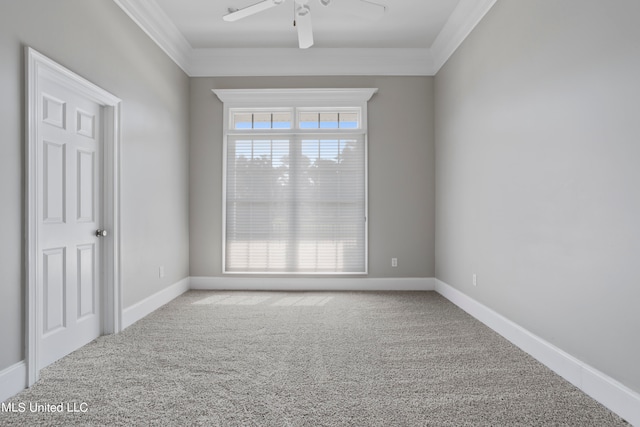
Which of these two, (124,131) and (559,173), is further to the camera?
(124,131)

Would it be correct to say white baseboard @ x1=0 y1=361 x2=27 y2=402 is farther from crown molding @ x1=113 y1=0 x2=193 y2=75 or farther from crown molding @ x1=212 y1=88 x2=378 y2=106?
crown molding @ x1=212 y1=88 x2=378 y2=106

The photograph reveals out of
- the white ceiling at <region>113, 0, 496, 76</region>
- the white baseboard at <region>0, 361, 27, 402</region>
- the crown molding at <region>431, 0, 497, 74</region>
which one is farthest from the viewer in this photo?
the white ceiling at <region>113, 0, 496, 76</region>

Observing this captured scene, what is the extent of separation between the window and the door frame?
1911mm

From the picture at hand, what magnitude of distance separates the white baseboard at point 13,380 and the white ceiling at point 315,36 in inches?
114

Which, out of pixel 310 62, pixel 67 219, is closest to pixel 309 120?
pixel 310 62

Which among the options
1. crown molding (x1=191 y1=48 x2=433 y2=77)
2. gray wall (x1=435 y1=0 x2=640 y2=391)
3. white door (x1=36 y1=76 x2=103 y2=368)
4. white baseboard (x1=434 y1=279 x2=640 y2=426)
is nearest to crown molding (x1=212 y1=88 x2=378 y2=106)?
crown molding (x1=191 y1=48 x2=433 y2=77)

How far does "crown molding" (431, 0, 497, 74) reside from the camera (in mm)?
3592

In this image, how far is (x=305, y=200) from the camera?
509cm

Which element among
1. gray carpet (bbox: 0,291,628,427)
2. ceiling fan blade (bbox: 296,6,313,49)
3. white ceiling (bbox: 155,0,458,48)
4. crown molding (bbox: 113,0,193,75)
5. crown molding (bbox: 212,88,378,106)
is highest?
Answer: white ceiling (bbox: 155,0,458,48)

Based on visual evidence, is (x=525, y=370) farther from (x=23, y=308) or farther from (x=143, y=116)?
(x=143, y=116)

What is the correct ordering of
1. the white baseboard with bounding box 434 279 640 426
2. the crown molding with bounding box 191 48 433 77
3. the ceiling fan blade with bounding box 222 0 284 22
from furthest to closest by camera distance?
the crown molding with bounding box 191 48 433 77, the ceiling fan blade with bounding box 222 0 284 22, the white baseboard with bounding box 434 279 640 426

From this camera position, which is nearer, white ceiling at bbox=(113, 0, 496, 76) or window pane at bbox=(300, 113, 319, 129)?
white ceiling at bbox=(113, 0, 496, 76)

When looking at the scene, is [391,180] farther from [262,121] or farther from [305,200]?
[262,121]

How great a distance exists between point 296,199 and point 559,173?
3223mm
